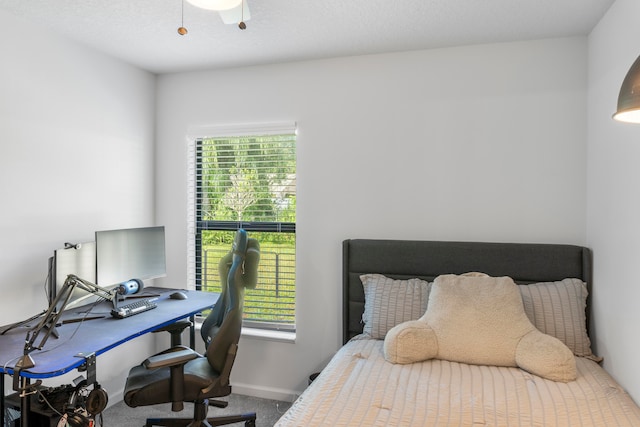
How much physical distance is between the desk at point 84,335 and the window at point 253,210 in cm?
56

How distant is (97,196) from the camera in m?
2.98

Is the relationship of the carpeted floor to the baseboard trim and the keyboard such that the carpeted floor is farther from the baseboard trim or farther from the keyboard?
the keyboard

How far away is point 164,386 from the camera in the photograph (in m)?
2.17

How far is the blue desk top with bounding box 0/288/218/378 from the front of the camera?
1793 mm

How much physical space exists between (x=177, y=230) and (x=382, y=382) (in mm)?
2244

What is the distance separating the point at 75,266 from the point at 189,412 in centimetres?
131

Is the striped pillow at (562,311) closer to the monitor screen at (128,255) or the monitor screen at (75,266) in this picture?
the monitor screen at (128,255)

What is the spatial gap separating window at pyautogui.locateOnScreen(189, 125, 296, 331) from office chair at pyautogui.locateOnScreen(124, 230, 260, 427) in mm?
916

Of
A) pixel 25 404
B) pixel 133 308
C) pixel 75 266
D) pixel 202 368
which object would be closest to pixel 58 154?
pixel 75 266

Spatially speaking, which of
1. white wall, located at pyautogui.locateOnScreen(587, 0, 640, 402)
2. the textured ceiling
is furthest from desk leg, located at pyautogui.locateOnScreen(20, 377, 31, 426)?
white wall, located at pyautogui.locateOnScreen(587, 0, 640, 402)

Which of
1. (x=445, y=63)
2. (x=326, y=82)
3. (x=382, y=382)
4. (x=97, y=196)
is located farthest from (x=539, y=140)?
(x=97, y=196)

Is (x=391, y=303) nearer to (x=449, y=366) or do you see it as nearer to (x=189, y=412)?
(x=449, y=366)

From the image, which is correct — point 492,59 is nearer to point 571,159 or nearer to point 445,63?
point 445,63

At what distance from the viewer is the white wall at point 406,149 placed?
269cm
